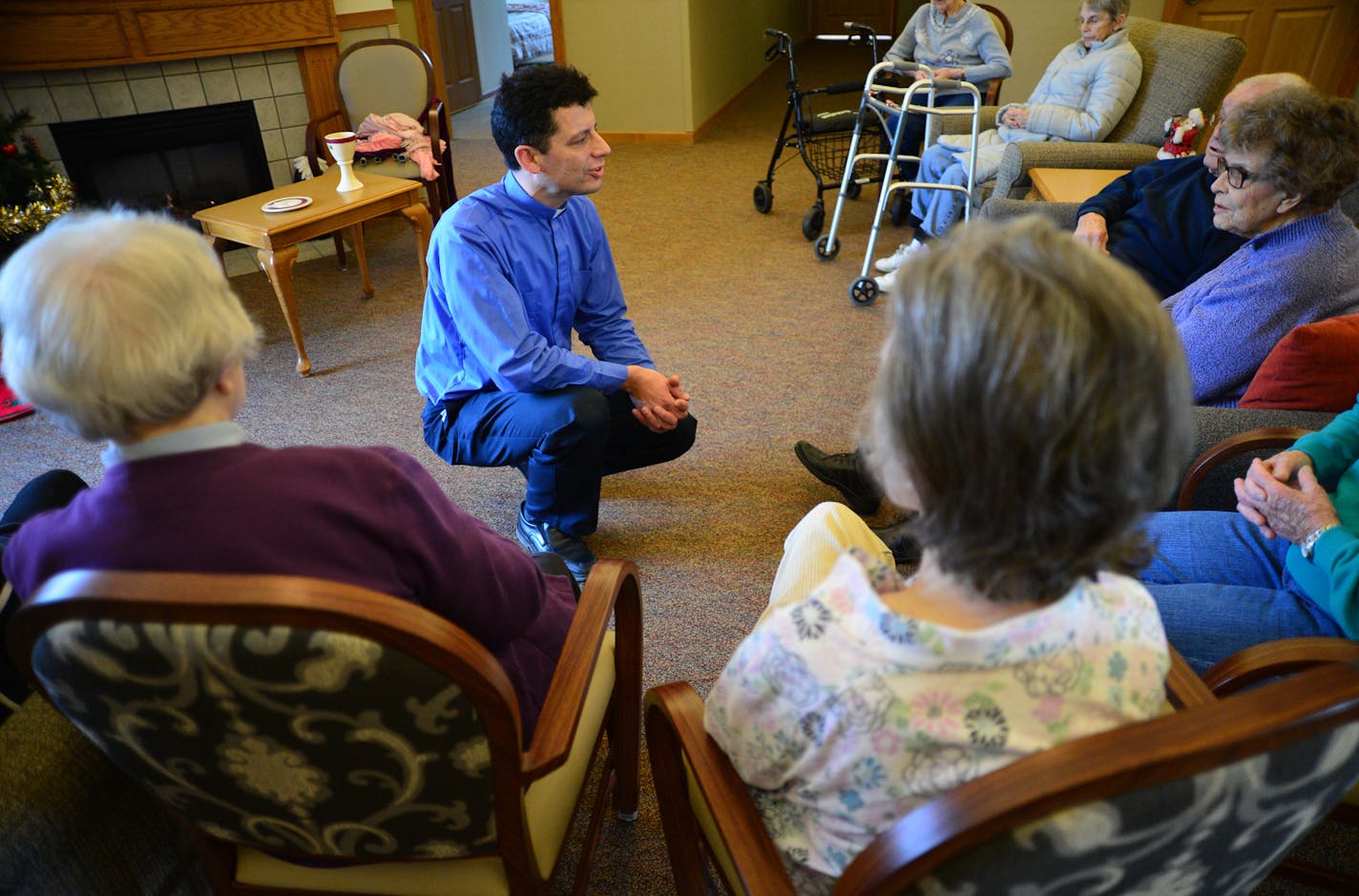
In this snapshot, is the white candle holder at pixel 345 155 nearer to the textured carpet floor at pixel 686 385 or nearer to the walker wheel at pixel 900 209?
the textured carpet floor at pixel 686 385

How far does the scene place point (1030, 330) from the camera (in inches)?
21.5

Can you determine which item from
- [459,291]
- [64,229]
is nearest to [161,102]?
[459,291]

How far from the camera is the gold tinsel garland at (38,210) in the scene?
286 cm

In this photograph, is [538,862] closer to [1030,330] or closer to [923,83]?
[1030,330]

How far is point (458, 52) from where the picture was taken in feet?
21.1

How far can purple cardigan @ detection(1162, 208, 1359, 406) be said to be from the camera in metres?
1.50

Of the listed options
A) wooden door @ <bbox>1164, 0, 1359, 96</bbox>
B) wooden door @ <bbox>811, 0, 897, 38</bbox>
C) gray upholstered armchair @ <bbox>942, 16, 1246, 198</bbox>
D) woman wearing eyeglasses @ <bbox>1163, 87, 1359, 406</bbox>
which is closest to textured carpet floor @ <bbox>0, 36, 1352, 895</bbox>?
gray upholstered armchair @ <bbox>942, 16, 1246, 198</bbox>

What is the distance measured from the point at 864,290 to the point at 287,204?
2.16 meters

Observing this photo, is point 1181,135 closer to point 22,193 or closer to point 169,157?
point 22,193

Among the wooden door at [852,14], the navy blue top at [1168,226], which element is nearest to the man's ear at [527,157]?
the navy blue top at [1168,226]

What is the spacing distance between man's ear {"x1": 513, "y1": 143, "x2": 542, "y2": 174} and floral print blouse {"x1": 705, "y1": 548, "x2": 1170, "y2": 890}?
1.37 m

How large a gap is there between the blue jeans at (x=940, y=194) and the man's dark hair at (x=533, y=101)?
6.12 feet

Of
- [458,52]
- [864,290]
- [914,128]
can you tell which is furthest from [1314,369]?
[458,52]

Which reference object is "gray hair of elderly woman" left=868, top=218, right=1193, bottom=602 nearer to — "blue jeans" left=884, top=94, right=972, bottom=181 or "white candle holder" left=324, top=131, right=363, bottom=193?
"white candle holder" left=324, top=131, right=363, bottom=193
